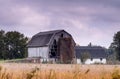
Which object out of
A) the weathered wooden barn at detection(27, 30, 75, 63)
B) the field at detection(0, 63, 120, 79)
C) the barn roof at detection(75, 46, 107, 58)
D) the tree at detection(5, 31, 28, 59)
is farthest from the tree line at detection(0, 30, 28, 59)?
the field at detection(0, 63, 120, 79)

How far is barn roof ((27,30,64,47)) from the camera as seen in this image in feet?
290

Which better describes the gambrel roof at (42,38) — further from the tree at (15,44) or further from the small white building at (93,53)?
the small white building at (93,53)

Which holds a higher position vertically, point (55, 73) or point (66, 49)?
point (66, 49)

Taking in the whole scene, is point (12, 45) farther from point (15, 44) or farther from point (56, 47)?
point (56, 47)

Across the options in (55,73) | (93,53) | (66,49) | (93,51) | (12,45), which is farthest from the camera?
(93,51)

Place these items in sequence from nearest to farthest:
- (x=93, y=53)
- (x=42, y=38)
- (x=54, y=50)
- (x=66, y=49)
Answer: (x=54, y=50) → (x=66, y=49) → (x=42, y=38) → (x=93, y=53)

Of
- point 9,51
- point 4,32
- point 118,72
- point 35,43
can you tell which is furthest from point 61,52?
point 118,72

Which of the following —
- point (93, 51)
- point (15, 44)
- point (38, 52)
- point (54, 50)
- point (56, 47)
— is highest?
point (15, 44)

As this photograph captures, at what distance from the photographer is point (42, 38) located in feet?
306

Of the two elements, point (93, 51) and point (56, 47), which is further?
point (93, 51)

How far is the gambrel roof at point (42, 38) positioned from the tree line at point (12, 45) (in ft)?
26.5

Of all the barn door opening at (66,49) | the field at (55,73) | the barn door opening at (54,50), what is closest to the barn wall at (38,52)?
the barn door opening at (54,50)

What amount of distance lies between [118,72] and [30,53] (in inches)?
3471

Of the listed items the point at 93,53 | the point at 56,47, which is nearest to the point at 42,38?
the point at 56,47
